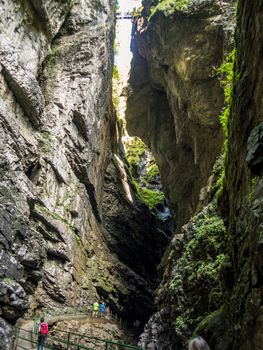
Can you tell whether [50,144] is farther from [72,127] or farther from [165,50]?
[165,50]

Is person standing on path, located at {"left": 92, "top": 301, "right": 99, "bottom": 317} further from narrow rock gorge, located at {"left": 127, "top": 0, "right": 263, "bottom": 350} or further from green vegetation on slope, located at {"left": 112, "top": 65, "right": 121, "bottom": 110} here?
green vegetation on slope, located at {"left": 112, "top": 65, "right": 121, "bottom": 110}

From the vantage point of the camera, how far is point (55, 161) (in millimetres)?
20578

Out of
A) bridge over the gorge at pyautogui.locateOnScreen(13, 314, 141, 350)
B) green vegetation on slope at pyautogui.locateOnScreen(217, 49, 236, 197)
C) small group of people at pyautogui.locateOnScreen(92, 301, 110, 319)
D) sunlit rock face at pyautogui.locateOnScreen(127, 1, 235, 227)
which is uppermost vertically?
sunlit rock face at pyautogui.locateOnScreen(127, 1, 235, 227)

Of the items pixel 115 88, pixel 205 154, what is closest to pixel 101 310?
pixel 205 154

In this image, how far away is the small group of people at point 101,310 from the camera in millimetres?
20472

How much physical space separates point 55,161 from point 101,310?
29.8ft

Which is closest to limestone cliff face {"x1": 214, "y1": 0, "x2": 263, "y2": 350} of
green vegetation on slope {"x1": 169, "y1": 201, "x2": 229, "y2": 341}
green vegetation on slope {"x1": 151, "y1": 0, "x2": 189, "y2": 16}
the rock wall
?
the rock wall

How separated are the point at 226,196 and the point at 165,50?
1853cm

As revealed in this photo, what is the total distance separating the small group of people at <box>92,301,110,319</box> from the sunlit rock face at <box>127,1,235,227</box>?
28.1ft

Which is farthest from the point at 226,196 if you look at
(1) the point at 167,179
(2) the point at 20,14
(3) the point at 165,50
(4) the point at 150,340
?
(1) the point at 167,179

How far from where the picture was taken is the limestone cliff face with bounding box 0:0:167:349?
11781 mm

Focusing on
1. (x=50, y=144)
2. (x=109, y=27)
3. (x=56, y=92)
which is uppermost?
(x=109, y=27)

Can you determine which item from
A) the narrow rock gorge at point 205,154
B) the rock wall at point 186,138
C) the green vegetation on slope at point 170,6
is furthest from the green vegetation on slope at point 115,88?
the green vegetation on slope at point 170,6

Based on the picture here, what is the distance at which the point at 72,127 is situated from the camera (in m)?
23.0
